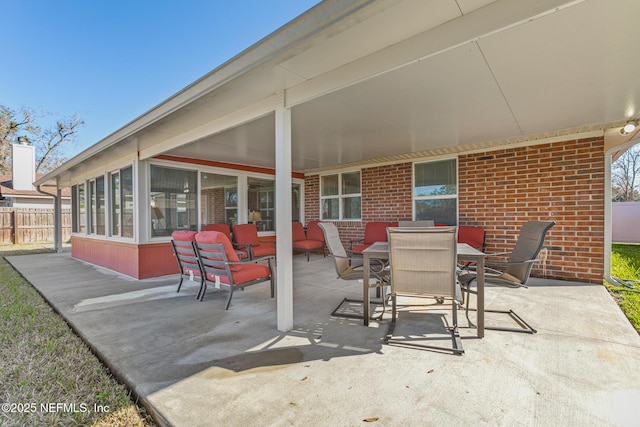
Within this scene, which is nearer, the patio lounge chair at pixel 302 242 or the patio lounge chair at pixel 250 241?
the patio lounge chair at pixel 250 241

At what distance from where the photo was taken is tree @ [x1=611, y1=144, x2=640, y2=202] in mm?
17109

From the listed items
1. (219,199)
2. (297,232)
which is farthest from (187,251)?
(297,232)

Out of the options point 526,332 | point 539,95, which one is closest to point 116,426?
point 526,332

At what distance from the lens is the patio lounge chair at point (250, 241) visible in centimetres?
627

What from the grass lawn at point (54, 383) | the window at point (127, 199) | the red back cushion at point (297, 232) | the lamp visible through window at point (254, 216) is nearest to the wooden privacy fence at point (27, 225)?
the window at point (127, 199)

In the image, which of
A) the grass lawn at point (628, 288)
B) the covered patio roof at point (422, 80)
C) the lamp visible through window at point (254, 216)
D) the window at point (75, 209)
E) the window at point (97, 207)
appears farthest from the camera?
the window at point (75, 209)

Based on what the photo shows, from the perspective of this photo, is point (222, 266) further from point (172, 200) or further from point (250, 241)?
point (250, 241)

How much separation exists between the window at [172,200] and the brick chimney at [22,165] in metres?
13.3

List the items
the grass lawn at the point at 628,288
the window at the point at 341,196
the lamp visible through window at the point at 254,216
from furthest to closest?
1. the window at the point at 341,196
2. the lamp visible through window at the point at 254,216
3. the grass lawn at the point at 628,288

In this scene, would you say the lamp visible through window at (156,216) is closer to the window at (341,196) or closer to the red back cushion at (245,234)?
the red back cushion at (245,234)

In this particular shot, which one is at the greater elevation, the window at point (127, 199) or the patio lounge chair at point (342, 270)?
the window at point (127, 199)

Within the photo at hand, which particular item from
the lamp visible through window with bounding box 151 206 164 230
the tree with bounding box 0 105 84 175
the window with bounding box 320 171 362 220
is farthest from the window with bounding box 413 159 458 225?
the tree with bounding box 0 105 84 175

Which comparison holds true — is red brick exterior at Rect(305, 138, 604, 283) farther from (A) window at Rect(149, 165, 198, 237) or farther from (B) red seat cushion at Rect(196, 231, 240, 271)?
(A) window at Rect(149, 165, 198, 237)

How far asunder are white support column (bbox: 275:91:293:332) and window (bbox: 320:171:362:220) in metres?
4.89
